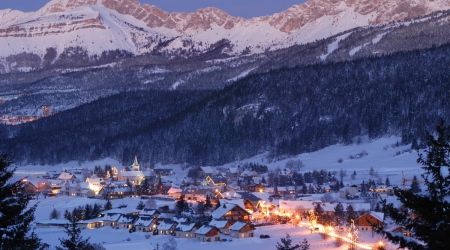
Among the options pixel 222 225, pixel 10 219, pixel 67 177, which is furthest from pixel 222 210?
pixel 67 177

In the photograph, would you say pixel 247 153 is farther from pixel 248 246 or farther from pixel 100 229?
pixel 248 246

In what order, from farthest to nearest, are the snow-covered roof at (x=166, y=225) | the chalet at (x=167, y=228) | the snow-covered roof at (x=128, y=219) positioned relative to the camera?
1. the snow-covered roof at (x=128, y=219)
2. the snow-covered roof at (x=166, y=225)
3. the chalet at (x=167, y=228)

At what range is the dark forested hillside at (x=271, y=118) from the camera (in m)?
111

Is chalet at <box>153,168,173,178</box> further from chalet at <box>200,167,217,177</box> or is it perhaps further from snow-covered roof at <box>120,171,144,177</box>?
chalet at <box>200,167,217,177</box>

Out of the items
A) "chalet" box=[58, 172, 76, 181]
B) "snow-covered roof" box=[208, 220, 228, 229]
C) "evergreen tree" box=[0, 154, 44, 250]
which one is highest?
"evergreen tree" box=[0, 154, 44, 250]

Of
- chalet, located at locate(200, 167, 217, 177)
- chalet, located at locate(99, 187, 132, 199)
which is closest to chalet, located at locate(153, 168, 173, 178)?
chalet, located at locate(200, 167, 217, 177)

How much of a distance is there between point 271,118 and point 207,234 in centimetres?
8235

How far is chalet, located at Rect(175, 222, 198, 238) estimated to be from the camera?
148 feet

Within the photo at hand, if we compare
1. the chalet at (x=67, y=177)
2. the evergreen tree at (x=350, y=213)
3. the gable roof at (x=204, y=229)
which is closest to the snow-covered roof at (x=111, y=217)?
the gable roof at (x=204, y=229)

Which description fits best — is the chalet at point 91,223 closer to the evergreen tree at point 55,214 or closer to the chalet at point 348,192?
the evergreen tree at point 55,214

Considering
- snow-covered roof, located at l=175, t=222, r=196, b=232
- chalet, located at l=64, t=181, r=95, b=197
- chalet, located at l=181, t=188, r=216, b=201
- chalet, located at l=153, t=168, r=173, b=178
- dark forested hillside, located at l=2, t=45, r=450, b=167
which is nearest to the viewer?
snow-covered roof, located at l=175, t=222, r=196, b=232

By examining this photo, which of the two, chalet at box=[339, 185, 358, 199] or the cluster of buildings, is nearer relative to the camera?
the cluster of buildings

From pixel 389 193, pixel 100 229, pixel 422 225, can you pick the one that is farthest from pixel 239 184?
pixel 422 225

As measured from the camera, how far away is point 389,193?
6481 cm
